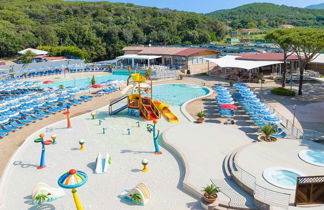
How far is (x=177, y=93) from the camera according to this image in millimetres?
29000

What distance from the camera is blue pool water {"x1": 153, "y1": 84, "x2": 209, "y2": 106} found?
1025 inches

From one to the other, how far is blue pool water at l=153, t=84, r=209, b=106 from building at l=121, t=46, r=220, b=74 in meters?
8.59

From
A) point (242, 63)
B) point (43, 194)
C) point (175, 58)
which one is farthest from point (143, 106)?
point (175, 58)

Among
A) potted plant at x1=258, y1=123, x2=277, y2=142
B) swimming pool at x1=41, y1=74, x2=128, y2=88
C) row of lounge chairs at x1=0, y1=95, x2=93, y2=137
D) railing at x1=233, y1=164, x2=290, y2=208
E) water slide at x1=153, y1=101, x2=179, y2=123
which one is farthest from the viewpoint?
swimming pool at x1=41, y1=74, x2=128, y2=88

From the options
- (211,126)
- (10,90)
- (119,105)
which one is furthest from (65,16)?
(211,126)

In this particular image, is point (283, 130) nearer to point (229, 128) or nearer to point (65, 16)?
point (229, 128)

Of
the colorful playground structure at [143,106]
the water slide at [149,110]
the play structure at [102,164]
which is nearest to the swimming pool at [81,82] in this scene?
the colorful playground structure at [143,106]

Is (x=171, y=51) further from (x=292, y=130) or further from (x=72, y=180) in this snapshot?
(x=72, y=180)

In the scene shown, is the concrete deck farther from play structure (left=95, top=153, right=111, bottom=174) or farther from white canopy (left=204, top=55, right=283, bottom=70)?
white canopy (left=204, top=55, right=283, bottom=70)

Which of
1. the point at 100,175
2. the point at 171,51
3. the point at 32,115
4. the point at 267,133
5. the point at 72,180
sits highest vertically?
the point at 171,51

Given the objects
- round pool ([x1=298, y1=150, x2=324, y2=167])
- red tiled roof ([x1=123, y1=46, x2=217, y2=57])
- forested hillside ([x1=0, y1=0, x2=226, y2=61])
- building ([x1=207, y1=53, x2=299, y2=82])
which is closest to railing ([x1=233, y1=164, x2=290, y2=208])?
round pool ([x1=298, y1=150, x2=324, y2=167])

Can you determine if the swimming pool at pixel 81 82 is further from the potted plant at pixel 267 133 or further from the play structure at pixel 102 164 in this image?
the potted plant at pixel 267 133

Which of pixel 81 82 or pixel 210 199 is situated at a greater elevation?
pixel 81 82

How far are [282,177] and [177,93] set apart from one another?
18470 millimetres
